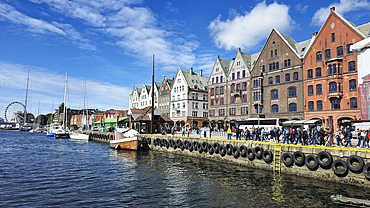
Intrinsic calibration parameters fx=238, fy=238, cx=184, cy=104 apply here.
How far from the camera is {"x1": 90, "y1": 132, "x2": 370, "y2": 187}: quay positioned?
16250 mm

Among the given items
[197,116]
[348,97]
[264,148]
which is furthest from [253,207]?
[197,116]

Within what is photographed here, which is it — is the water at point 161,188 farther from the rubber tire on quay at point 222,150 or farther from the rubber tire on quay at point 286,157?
the rubber tire on quay at point 222,150

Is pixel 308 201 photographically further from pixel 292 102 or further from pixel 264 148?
pixel 292 102

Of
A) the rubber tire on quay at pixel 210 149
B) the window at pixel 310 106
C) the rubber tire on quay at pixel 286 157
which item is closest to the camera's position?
the rubber tire on quay at pixel 286 157

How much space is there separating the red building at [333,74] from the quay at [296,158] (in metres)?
26.8

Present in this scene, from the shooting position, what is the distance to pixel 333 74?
44.5m

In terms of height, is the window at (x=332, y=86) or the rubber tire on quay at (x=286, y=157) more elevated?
the window at (x=332, y=86)

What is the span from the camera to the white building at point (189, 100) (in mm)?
80250

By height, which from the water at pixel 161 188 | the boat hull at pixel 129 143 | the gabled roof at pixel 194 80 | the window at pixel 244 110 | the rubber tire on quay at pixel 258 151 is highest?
the gabled roof at pixel 194 80

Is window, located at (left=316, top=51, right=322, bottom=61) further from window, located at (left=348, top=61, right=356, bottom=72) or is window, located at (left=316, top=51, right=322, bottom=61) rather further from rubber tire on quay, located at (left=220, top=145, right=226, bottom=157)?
rubber tire on quay, located at (left=220, top=145, right=226, bottom=157)

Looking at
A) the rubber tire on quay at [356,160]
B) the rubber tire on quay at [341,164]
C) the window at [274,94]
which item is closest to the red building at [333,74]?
the window at [274,94]

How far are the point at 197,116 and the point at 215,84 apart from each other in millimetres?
14869

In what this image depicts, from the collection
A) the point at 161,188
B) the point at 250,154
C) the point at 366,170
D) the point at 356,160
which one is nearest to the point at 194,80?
the point at 250,154

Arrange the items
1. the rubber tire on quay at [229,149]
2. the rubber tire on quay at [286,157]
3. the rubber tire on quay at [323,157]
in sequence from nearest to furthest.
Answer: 1. the rubber tire on quay at [323,157]
2. the rubber tire on quay at [286,157]
3. the rubber tire on quay at [229,149]
